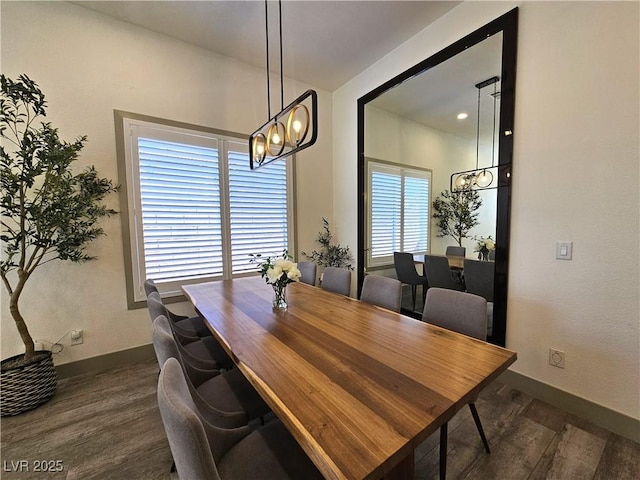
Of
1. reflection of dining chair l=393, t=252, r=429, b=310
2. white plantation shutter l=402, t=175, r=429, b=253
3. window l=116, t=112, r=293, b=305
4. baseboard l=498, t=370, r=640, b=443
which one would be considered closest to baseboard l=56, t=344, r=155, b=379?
window l=116, t=112, r=293, b=305

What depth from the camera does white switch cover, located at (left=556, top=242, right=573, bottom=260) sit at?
6.17 ft

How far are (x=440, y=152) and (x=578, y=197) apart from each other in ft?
4.60

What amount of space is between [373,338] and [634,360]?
1.76 metres

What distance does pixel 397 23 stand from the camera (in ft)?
8.75

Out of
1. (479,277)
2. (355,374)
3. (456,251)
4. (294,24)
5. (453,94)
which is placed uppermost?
(294,24)

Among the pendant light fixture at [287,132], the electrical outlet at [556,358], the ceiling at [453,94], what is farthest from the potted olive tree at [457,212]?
the pendant light fixture at [287,132]

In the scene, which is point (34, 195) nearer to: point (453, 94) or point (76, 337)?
point (76, 337)

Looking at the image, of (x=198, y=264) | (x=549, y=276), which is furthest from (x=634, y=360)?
(x=198, y=264)

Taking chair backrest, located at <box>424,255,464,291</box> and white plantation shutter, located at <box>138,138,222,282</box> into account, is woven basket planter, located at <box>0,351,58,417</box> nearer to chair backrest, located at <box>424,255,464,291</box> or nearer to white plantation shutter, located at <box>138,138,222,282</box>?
white plantation shutter, located at <box>138,138,222,282</box>

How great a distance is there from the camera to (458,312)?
1651 mm

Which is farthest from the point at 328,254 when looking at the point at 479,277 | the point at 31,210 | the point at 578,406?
the point at 31,210

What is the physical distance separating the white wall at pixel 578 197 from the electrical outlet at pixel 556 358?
0.03 meters

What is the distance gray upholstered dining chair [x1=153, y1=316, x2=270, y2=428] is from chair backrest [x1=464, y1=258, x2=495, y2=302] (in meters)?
2.09

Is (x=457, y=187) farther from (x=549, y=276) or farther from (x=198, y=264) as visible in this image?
(x=198, y=264)
